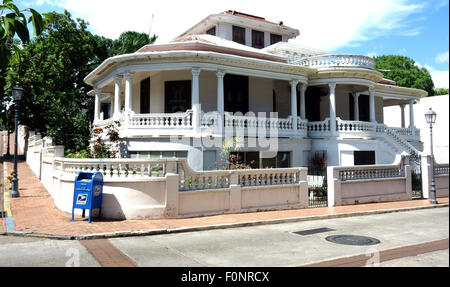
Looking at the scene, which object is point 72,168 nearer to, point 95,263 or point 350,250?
point 95,263

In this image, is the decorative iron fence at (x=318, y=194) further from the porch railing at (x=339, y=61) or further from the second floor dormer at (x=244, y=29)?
the second floor dormer at (x=244, y=29)

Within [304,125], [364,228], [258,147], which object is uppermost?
[304,125]

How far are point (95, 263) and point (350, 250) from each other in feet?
16.7

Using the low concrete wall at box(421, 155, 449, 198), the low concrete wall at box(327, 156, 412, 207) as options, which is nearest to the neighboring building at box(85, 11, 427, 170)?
the low concrete wall at box(421, 155, 449, 198)

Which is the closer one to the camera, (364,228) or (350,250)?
(350,250)

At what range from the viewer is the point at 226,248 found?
784cm

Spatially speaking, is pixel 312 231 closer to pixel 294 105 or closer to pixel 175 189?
pixel 175 189

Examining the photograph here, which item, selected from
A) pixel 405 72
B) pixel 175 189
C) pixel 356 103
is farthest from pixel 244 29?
pixel 405 72

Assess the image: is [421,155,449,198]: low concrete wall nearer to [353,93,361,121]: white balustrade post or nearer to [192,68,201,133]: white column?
[353,93,361,121]: white balustrade post

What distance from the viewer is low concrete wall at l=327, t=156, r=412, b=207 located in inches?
544

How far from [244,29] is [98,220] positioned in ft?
68.0

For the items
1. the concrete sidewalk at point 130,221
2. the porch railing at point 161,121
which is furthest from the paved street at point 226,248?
the porch railing at point 161,121
